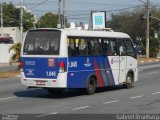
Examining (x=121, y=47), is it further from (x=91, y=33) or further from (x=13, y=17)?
(x=13, y=17)

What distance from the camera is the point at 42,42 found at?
1861 centimetres

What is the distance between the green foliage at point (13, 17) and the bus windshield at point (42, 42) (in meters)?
93.2

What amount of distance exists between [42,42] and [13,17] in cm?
10344

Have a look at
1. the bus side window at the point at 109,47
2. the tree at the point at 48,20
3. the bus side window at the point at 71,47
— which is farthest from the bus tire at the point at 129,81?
the tree at the point at 48,20

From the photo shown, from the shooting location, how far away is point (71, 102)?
1714 centimetres

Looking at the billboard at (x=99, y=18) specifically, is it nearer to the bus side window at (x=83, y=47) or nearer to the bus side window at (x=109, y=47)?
the bus side window at (x=109, y=47)

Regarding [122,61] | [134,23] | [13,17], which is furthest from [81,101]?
[13,17]

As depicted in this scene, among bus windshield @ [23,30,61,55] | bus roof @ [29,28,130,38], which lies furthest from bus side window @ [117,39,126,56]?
bus windshield @ [23,30,61,55]

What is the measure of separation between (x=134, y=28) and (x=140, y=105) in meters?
99.0

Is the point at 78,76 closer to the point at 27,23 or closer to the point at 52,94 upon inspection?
the point at 52,94

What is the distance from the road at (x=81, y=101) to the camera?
584 inches

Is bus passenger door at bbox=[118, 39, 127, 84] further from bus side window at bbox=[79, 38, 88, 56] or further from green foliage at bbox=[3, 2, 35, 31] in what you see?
green foliage at bbox=[3, 2, 35, 31]

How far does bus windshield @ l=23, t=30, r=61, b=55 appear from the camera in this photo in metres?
18.3

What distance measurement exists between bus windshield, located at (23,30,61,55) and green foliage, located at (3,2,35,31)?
3669 inches
